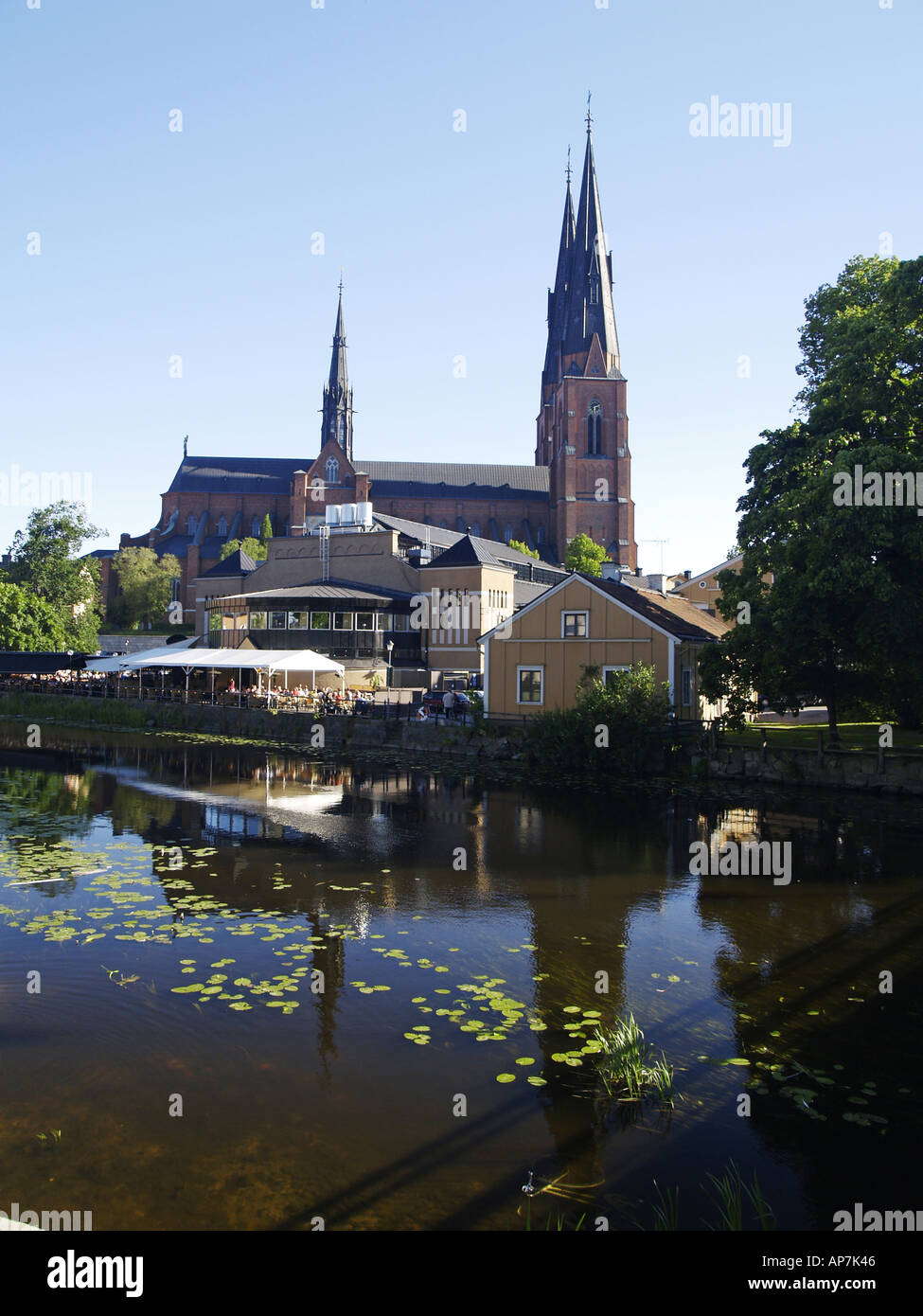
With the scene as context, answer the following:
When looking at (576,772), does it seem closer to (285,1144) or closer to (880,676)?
(880,676)

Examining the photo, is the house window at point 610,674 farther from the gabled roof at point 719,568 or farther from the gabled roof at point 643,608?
the gabled roof at point 719,568

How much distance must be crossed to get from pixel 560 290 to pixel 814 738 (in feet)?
283

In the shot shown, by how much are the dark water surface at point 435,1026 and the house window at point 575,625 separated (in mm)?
16154

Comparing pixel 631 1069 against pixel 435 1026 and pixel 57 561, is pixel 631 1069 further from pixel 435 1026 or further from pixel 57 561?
pixel 57 561

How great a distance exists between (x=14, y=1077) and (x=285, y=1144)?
2885mm

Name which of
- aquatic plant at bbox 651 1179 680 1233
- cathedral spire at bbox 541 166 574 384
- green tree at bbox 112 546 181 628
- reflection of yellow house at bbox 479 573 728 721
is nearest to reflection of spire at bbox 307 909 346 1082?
aquatic plant at bbox 651 1179 680 1233

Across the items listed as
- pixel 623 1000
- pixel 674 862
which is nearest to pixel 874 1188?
pixel 623 1000

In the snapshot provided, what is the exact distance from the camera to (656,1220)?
627cm

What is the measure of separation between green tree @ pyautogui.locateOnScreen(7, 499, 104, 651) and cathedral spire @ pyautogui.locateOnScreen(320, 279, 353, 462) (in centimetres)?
3926

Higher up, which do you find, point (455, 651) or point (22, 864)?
point (455, 651)

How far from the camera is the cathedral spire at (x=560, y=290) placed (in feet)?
336

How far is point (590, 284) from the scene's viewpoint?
321 ft

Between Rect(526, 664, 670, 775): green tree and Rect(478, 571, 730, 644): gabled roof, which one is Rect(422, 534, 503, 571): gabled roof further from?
Rect(526, 664, 670, 775): green tree

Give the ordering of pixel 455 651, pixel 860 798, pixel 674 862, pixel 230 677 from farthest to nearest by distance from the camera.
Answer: pixel 455 651 → pixel 230 677 → pixel 860 798 → pixel 674 862
